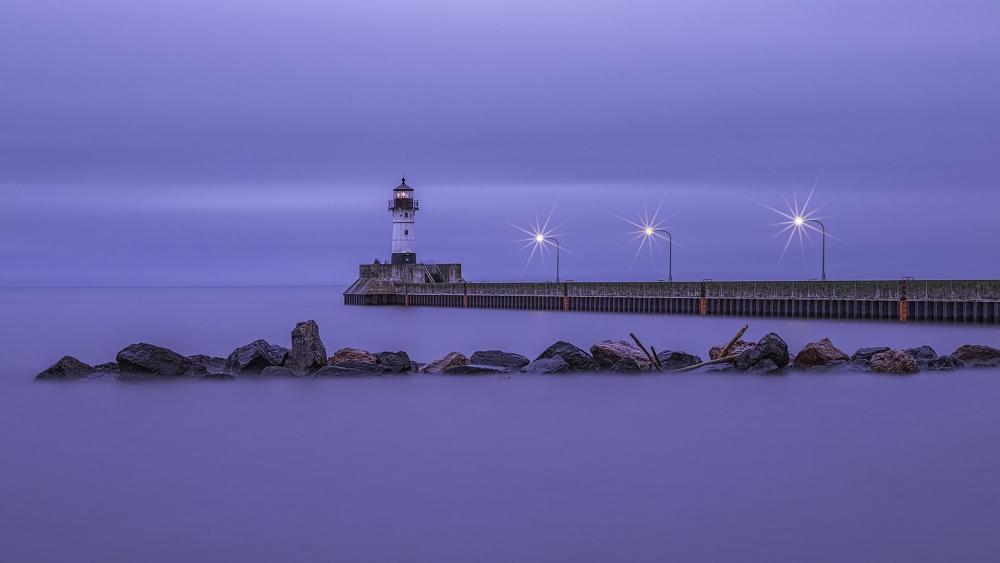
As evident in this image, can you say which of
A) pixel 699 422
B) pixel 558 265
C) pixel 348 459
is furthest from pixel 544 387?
pixel 558 265

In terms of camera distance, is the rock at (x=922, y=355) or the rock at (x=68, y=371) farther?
the rock at (x=922, y=355)

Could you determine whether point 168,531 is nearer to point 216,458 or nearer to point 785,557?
point 216,458

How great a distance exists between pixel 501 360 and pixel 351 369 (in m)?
5.24

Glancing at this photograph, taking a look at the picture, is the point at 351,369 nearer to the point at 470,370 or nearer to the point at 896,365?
the point at 470,370

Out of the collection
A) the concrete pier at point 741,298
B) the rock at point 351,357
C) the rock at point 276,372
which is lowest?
the rock at point 276,372

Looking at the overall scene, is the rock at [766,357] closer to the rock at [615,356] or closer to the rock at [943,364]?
the rock at [615,356]

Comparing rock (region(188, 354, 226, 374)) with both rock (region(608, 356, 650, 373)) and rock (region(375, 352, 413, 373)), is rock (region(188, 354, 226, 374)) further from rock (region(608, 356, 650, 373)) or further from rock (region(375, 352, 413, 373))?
rock (region(608, 356, 650, 373))

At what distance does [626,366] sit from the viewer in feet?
100

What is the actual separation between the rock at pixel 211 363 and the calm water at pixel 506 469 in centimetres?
327

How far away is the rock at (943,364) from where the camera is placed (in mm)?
30902

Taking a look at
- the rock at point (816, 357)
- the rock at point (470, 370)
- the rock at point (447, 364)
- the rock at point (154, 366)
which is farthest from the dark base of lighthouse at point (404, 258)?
the rock at point (816, 357)

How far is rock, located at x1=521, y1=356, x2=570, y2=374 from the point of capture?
3100 cm

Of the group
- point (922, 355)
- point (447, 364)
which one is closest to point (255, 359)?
point (447, 364)

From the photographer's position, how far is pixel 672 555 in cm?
1234
